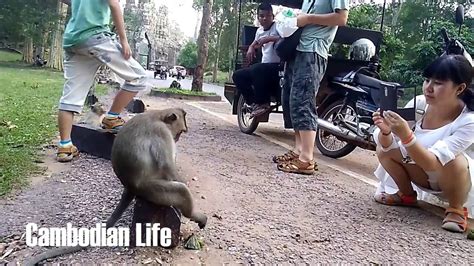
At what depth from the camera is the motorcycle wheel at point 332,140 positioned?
4977mm

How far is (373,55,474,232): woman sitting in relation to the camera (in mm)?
2648

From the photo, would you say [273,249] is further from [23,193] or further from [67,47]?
[67,47]

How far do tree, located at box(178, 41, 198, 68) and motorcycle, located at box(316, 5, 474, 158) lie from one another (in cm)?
3901

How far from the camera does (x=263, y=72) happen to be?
5.44 meters

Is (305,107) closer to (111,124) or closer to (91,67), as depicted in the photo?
(111,124)

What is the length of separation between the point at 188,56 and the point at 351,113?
134ft

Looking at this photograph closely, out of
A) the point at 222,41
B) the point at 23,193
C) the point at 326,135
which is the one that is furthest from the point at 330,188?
the point at 222,41

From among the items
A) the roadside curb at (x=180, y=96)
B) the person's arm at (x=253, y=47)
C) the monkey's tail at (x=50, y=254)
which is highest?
the person's arm at (x=253, y=47)

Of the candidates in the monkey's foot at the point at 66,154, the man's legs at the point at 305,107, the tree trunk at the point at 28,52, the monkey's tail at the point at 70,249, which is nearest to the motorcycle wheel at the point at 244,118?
the man's legs at the point at 305,107

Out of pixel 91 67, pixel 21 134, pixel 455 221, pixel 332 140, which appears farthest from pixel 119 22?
pixel 332 140

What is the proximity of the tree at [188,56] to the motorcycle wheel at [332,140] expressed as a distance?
38985 millimetres

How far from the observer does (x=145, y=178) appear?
6.59ft

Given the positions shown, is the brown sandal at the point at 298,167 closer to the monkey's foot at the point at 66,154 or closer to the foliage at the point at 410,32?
the foliage at the point at 410,32

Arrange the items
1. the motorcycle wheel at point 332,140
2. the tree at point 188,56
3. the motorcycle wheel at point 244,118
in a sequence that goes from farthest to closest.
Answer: the tree at point 188,56
the motorcycle wheel at point 244,118
the motorcycle wheel at point 332,140
